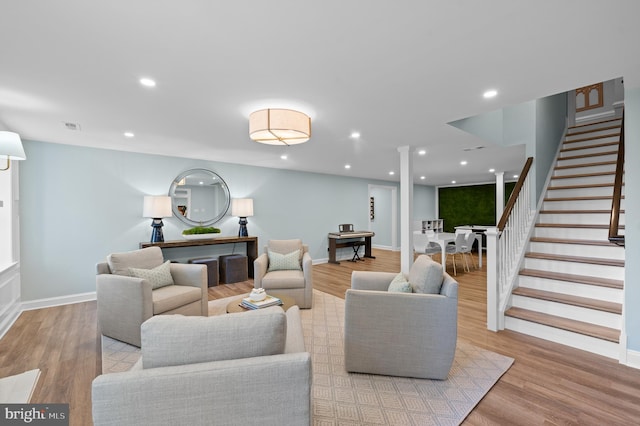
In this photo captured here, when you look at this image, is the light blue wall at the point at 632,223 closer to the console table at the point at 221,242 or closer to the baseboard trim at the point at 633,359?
the baseboard trim at the point at 633,359

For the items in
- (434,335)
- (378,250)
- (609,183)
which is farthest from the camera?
(378,250)

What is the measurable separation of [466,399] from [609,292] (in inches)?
82.8

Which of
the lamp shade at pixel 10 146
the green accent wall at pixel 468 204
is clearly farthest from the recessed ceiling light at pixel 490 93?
the green accent wall at pixel 468 204

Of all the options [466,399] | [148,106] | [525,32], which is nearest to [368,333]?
[466,399]

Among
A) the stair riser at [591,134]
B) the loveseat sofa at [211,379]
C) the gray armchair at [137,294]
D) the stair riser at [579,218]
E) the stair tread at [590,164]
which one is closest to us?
the loveseat sofa at [211,379]

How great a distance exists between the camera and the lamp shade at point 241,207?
215 inches

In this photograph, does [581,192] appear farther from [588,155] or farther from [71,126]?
[71,126]

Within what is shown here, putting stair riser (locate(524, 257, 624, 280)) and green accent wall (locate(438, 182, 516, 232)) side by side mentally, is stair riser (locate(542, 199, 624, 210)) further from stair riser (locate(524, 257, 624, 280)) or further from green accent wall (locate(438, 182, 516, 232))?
green accent wall (locate(438, 182, 516, 232))

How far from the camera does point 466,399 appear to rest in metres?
1.92

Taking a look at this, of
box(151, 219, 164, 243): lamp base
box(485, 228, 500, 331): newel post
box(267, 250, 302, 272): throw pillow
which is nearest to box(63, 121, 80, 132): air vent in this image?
box(151, 219, 164, 243): lamp base

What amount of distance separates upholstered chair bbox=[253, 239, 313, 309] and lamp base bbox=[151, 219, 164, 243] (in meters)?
1.81

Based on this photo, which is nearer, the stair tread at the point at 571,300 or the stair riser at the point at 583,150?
the stair tread at the point at 571,300

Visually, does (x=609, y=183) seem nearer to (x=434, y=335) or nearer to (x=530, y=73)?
(x=530, y=73)

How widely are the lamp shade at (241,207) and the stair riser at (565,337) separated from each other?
167 inches
